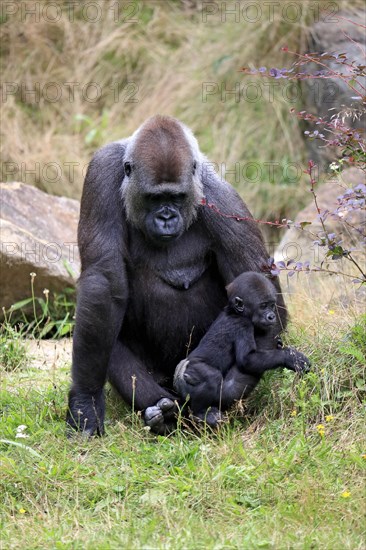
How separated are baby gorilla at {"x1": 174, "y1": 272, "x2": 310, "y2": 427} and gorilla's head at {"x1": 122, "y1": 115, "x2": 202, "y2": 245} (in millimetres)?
521

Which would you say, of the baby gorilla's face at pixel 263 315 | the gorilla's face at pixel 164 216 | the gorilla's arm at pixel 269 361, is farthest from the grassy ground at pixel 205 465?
the gorilla's face at pixel 164 216

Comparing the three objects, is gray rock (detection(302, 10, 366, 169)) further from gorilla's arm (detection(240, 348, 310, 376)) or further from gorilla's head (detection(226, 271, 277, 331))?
gorilla's arm (detection(240, 348, 310, 376))

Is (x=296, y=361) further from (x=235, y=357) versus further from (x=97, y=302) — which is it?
(x=97, y=302)

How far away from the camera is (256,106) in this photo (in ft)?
38.2

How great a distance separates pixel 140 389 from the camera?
5672mm

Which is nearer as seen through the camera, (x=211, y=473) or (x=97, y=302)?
(x=211, y=473)

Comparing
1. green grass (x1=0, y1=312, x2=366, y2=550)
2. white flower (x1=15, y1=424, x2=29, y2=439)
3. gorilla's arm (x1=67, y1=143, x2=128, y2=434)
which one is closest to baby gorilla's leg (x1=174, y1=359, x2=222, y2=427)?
green grass (x1=0, y1=312, x2=366, y2=550)

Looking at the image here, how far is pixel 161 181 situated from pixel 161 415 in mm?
1312

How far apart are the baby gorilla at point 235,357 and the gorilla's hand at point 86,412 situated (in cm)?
47

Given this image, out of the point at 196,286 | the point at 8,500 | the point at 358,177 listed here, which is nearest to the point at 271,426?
the point at 196,286

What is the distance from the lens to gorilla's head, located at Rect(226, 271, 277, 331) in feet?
17.9

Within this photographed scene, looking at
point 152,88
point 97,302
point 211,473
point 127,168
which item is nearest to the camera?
point 211,473

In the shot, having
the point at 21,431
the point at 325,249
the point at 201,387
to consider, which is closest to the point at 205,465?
the point at 201,387

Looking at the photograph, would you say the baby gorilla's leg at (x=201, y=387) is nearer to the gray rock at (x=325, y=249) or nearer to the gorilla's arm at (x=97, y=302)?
the gorilla's arm at (x=97, y=302)
